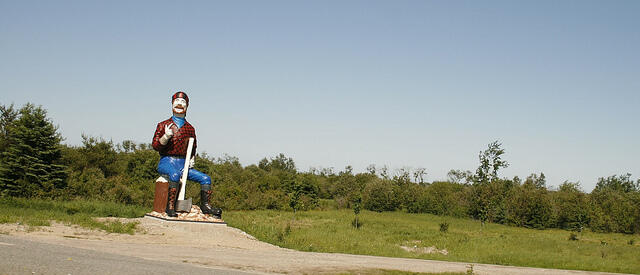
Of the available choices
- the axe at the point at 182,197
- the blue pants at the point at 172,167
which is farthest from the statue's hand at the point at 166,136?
the axe at the point at 182,197

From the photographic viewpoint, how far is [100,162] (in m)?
43.9

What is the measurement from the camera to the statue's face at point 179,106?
19.1m

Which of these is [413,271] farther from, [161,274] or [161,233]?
[161,233]

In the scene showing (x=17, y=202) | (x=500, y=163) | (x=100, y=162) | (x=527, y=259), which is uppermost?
(x=500, y=163)

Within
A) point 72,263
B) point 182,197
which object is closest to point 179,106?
point 182,197

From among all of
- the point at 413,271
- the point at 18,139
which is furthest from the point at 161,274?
the point at 18,139

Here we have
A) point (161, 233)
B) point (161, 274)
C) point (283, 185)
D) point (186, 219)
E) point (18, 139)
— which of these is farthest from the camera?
point (283, 185)

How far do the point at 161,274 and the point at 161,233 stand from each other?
7.82 m

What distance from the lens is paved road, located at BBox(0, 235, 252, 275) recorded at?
874 cm

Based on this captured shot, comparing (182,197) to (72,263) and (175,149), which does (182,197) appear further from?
(72,263)

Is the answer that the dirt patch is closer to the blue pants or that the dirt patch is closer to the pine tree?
the blue pants

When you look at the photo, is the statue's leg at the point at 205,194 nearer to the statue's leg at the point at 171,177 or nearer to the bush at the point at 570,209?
the statue's leg at the point at 171,177

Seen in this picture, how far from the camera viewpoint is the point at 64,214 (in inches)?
738

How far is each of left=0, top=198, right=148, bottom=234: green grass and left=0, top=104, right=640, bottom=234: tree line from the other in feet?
35.0
